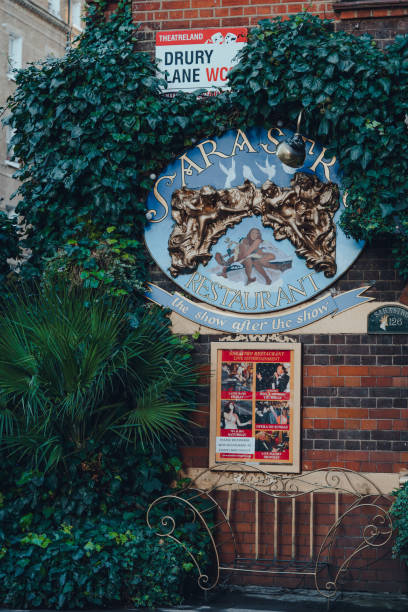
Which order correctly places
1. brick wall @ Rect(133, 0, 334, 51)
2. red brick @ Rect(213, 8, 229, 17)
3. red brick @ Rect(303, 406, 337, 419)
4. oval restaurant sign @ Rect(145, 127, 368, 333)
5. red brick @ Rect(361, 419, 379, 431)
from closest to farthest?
red brick @ Rect(361, 419, 379, 431) → red brick @ Rect(303, 406, 337, 419) → oval restaurant sign @ Rect(145, 127, 368, 333) → brick wall @ Rect(133, 0, 334, 51) → red brick @ Rect(213, 8, 229, 17)

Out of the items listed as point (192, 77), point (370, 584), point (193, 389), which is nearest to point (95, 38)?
point (192, 77)

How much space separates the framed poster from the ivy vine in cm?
136

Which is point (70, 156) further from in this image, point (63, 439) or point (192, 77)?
point (63, 439)

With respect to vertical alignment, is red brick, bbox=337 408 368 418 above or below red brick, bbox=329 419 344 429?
above

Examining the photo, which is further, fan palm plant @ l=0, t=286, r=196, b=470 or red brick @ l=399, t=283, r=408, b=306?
red brick @ l=399, t=283, r=408, b=306

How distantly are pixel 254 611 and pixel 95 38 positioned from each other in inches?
240

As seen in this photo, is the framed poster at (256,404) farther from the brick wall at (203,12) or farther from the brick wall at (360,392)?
the brick wall at (203,12)

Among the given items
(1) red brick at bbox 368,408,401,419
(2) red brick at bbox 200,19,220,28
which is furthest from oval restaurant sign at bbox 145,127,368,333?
(2) red brick at bbox 200,19,220,28

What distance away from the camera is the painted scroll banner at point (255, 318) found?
9000mm

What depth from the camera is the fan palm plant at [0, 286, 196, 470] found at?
A: 8.12 m

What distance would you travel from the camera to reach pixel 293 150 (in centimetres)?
866

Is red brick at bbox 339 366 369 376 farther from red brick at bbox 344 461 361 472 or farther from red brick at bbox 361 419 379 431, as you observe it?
red brick at bbox 344 461 361 472

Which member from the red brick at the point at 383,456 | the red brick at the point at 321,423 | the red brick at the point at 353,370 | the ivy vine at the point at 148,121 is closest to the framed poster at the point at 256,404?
the red brick at the point at 321,423

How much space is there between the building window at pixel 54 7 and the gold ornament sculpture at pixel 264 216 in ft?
86.2
